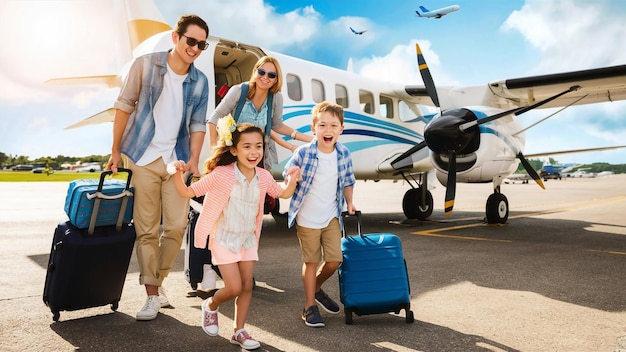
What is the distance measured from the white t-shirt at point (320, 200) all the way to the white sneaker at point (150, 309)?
47.7 inches

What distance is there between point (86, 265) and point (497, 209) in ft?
29.7

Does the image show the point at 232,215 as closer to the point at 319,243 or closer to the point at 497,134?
the point at 319,243

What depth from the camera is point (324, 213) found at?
3.59m

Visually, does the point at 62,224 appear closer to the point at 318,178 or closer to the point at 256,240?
the point at 256,240

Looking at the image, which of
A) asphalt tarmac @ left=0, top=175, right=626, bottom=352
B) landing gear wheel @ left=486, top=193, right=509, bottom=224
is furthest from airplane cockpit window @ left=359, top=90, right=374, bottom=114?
asphalt tarmac @ left=0, top=175, right=626, bottom=352

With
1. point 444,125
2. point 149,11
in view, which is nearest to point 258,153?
point 444,125

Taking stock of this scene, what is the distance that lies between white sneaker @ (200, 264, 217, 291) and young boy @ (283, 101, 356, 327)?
1.13 m

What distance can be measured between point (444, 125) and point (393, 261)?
496 cm

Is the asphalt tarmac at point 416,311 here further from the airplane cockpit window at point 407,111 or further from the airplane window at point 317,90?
the airplane cockpit window at point 407,111

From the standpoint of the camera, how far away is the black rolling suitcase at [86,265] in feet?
10.9

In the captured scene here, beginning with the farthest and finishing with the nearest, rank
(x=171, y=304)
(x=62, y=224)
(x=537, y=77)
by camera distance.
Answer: (x=537, y=77) → (x=171, y=304) → (x=62, y=224)

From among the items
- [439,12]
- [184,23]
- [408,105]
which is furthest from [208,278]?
[439,12]

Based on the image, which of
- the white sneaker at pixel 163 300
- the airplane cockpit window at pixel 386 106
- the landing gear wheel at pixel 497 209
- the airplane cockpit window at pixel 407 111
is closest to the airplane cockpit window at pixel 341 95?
the airplane cockpit window at pixel 386 106

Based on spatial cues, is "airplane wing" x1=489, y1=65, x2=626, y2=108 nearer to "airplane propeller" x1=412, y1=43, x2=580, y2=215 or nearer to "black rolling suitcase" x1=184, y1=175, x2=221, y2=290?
"airplane propeller" x1=412, y1=43, x2=580, y2=215
